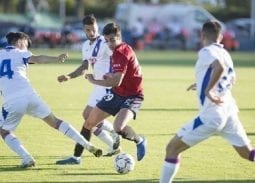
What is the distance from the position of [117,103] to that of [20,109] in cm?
149

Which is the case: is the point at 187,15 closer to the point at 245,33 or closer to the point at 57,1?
the point at 245,33

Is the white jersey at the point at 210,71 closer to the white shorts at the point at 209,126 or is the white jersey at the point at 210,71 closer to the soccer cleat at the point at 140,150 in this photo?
the white shorts at the point at 209,126

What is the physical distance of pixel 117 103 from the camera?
11.3m

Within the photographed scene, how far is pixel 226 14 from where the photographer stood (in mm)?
77188

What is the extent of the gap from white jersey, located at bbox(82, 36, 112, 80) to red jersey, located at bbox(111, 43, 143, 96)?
76 cm

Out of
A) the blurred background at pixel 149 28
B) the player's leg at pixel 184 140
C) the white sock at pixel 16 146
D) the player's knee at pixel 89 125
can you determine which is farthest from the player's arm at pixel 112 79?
the blurred background at pixel 149 28

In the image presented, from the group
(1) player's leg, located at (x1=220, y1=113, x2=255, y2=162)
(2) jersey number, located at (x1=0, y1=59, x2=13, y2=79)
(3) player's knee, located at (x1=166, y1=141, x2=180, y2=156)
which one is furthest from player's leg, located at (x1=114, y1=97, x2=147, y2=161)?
(1) player's leg, located at (x1=220, y1=113, x2=255, y2=162)

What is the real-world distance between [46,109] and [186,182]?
2.36m

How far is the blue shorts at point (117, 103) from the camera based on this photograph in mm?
11219

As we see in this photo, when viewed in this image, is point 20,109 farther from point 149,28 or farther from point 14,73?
point 149,28

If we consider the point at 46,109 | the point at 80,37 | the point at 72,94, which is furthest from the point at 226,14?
the point at 46,109

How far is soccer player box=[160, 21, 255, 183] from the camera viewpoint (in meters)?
8.76

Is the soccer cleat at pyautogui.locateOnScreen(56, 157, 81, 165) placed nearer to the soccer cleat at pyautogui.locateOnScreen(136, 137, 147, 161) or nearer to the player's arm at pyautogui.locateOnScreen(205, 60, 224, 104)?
the soccer cleat at pyautogui.locateOnScreen(136, 137, 147, 161)

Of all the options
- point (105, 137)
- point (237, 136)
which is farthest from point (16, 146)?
point (237, 136)
